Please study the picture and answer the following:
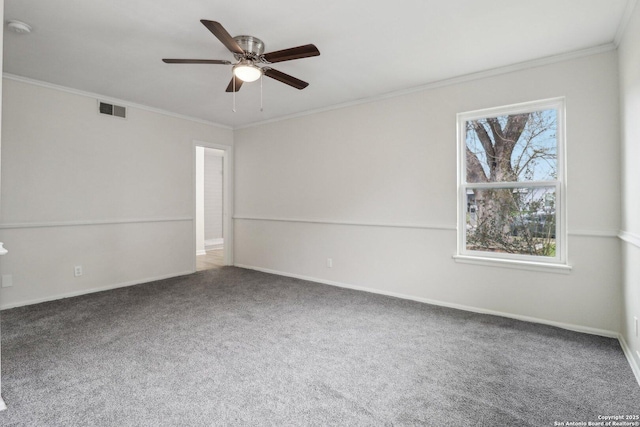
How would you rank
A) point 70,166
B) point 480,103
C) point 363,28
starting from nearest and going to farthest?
point 363,28 → point 480,103 → point 70,166

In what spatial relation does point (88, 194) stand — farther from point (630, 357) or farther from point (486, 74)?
point (630, 357)

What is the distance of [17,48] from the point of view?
2826 mm

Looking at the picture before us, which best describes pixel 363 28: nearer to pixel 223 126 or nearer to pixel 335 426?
pixel 335 426

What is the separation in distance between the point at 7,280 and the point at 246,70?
10.9 ft

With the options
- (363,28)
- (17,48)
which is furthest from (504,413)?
(17,48)

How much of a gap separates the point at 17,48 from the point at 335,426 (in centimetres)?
388

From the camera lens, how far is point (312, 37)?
8.68 feet

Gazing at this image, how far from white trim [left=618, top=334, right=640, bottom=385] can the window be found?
72cm

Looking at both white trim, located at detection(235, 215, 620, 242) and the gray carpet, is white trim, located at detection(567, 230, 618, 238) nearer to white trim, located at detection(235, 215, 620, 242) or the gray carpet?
white trim, located at detection(235, 215, 620, 242)

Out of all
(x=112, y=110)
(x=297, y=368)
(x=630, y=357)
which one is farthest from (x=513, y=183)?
(x=112, y=110)

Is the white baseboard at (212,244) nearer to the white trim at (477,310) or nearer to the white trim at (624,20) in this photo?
the white trim at (477,310)

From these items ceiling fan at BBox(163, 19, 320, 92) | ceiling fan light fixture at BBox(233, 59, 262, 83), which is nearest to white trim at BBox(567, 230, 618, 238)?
ceiling fan at BBox(163, 19, 320, 92)

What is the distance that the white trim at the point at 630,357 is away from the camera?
2148mm

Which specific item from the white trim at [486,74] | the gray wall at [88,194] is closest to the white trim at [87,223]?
the gray wall at [88,194]
